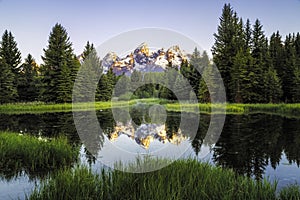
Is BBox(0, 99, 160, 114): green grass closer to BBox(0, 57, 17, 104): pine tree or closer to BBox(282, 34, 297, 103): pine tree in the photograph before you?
BBox(0, 57, 17, 104): pine tree

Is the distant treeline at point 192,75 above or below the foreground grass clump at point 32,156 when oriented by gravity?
above

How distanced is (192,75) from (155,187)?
37476 millimetres

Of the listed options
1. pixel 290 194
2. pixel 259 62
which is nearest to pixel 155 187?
pixel 290 194

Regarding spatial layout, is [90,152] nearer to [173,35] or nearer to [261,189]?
[173,35]

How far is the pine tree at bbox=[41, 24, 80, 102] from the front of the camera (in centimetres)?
3638

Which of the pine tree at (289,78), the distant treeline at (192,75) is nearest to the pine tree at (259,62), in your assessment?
the distant treeline at (192,75)

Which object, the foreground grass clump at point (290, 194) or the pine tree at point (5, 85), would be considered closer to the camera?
the foreground grass clump at point (290, 194)

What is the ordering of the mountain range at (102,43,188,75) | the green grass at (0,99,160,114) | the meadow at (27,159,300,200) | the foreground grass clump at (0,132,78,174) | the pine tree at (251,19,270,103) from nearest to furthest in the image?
the meadow at (27,159,300,200) < the foreground grass clump at (0,132,78,174) < the mountain range at (102,43,188,75) < the green grass at (0,99,160,114) < the pine tree at (251,19,270,103)

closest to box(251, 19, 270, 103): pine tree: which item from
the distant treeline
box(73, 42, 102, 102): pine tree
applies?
the distant treeline

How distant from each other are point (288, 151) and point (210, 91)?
80.9ft

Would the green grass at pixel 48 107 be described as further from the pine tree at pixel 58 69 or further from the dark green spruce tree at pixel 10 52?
the dark green spruce tree at pixel 10 52

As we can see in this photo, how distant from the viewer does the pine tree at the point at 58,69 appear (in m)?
36.4

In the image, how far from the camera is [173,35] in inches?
384

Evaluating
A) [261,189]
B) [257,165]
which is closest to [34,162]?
[261,189]
